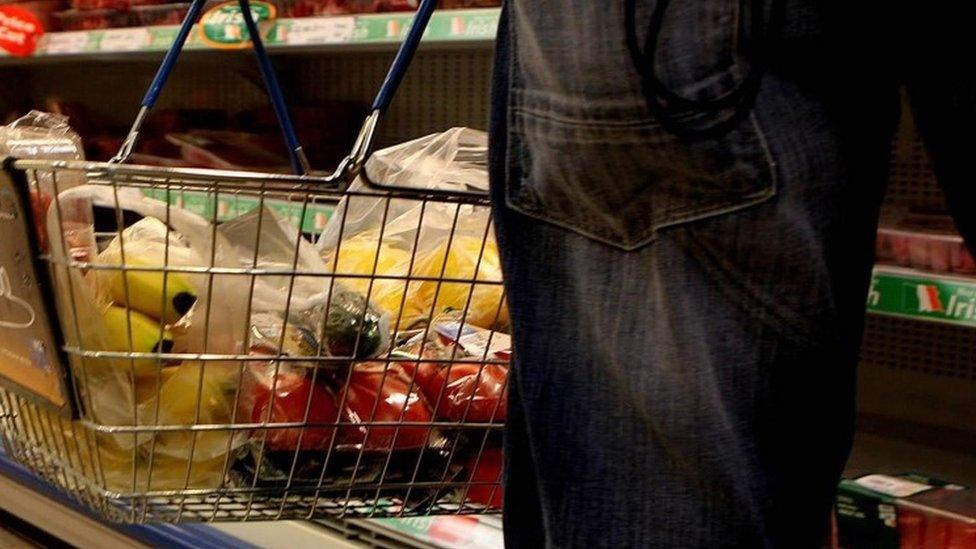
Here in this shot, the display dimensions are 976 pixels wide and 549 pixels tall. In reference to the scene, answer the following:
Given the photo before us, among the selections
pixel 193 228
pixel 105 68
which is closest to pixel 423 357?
pixel 193 228

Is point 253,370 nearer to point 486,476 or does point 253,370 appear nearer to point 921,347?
point 486,476

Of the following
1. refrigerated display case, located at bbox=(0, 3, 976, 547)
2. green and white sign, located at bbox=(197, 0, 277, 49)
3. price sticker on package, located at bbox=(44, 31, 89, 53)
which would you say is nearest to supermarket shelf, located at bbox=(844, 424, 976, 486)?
refrigerated display case, located at bbox=(0, 3, 976, 547)

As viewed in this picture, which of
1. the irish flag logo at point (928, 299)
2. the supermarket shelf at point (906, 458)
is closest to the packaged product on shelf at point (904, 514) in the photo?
the supermarket shelf at point (906, 458)

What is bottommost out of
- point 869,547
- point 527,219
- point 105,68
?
point 869,547

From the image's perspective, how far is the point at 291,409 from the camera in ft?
2.32

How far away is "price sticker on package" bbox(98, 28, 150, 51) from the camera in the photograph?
1.83 metres

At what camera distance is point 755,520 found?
0.47m

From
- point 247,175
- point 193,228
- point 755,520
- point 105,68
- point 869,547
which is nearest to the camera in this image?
point 755,520

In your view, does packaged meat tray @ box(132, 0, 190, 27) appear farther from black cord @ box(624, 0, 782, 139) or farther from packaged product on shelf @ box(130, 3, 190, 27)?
black cord @ box(624, 0, 782, 139)

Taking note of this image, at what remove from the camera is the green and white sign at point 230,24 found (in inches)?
63.9

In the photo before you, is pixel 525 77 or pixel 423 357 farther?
pixel 423 357

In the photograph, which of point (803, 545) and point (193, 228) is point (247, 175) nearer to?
point (193, 228)

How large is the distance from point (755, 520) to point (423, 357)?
34 centimetres

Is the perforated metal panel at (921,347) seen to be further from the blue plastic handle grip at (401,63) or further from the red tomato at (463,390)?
the blue plastic handle grip at (401,63)
